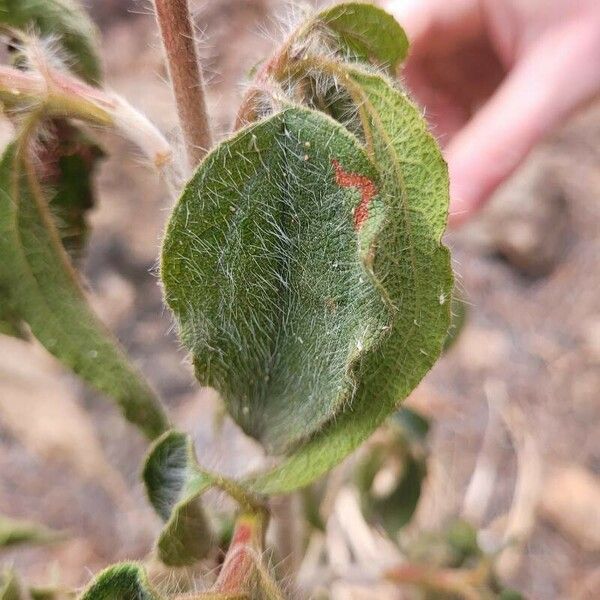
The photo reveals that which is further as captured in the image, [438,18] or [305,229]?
[438,18]

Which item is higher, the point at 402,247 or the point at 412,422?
the point at 402,247

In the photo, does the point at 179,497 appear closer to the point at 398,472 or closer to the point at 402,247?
the point at 402,247

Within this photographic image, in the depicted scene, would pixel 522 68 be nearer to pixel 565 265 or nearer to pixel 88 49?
pixel 88 49

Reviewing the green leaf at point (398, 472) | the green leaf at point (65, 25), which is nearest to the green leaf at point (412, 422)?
the green leaf at point (398, 472)

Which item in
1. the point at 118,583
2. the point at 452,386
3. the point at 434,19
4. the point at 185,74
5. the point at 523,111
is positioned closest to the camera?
the point at 118,583

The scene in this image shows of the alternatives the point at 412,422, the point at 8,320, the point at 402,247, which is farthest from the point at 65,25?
the point at 412,422

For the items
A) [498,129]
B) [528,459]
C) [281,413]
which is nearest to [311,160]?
[281,413]
